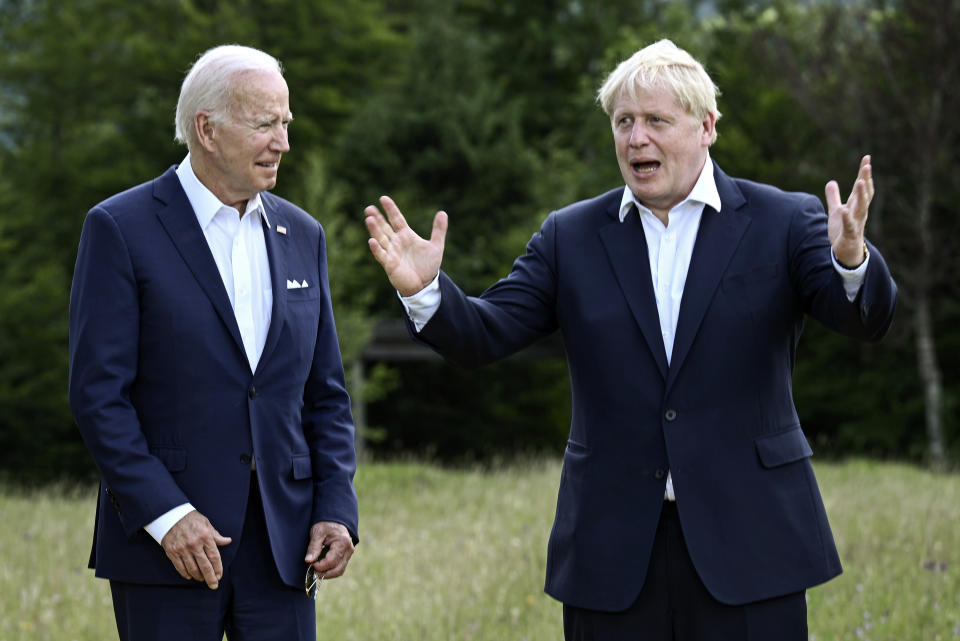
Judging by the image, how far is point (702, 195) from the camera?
3.20m

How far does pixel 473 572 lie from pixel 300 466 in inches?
137

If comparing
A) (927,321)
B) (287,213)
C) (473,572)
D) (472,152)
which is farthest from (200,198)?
(472,152)

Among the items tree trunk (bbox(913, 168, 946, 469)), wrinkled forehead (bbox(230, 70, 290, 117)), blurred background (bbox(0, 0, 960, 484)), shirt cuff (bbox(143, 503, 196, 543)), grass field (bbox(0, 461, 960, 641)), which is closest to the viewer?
shirt cuff (bbox(143, 503, 196, 543))

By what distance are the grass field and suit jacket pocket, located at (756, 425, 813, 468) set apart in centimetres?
200

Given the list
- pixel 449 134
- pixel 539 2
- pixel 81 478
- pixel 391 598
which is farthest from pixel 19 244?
pixel 391 598

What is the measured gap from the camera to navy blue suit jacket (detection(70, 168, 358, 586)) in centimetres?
289

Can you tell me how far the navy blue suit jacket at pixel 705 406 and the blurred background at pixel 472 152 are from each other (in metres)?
11.5

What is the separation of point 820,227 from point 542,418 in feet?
67.5

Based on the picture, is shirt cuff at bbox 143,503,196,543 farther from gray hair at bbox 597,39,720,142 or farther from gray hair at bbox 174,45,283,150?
gray hair at bbox 597,39,720,142

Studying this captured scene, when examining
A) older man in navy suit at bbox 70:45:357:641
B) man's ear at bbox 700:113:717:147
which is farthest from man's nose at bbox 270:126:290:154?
man's ear at bbox 700:113:717:147

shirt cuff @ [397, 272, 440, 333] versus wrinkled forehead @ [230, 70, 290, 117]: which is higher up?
wrinkled forehead @ [230, 70, 290, 117]

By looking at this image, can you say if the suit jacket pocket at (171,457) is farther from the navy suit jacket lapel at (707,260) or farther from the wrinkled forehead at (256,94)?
the navy suit jacket lapel at (707,260)

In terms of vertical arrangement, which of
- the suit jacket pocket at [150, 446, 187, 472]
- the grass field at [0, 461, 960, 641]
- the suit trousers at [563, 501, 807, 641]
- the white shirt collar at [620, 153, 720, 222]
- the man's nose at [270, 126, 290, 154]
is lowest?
the grass field at [0, 461, 960, 641]

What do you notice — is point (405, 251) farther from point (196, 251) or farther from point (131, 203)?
point (131, 203)
